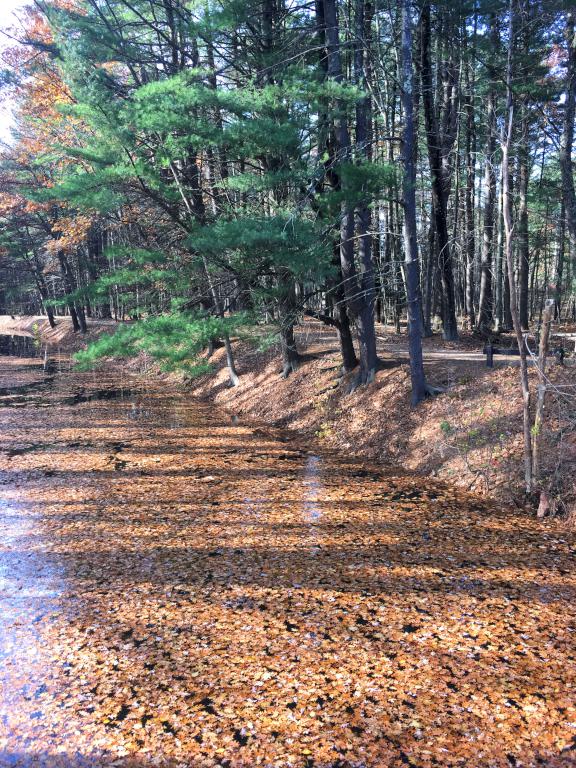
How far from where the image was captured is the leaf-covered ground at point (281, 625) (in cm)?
350

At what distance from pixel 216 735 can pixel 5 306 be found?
64929mm

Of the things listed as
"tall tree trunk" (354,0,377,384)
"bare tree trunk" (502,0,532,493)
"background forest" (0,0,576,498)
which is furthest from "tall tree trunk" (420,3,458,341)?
"bare tree trunk" (502,0,532,493)

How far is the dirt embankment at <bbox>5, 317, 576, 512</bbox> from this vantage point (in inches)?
315

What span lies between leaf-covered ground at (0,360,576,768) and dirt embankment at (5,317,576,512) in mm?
658

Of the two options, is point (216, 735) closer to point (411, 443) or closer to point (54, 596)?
point (54, 596)

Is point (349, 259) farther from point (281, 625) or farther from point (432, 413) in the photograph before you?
point (281, 625)

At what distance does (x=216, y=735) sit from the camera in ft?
11.6

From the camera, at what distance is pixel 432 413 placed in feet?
33.6

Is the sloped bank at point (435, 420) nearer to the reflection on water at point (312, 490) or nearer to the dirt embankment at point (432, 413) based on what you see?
the dirt embankment at point (432, 413)

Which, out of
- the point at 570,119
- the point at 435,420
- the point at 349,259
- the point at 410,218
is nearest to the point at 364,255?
the point at 349,259

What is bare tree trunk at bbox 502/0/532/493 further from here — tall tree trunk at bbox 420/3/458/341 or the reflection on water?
tall tree trunk at bbox 420/3/458/341

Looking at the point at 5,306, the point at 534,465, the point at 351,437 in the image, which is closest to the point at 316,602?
the point at 534,465

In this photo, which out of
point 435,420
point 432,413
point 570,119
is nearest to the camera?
point 435,420

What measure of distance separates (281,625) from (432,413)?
624 cm
